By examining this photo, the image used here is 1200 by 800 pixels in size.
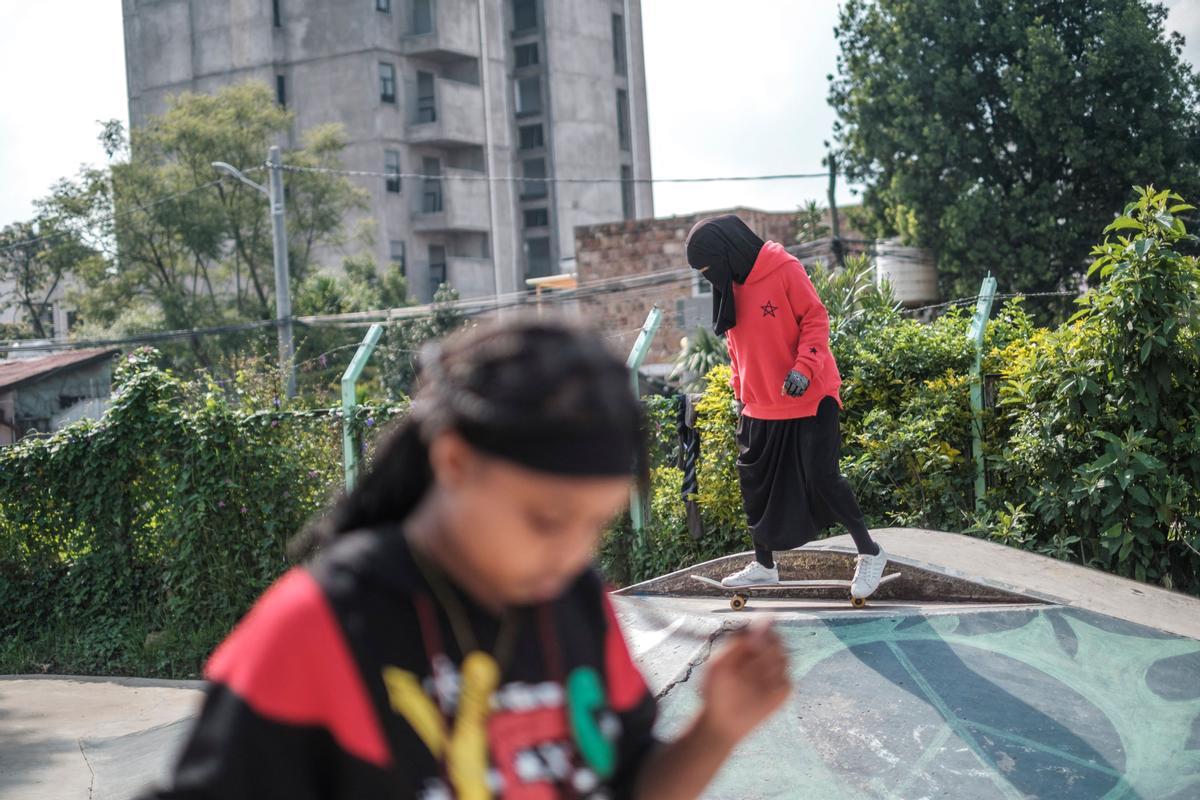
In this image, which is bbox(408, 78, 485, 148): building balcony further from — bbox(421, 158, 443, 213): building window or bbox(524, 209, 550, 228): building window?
bbox(524, 209, 550, 228): building window

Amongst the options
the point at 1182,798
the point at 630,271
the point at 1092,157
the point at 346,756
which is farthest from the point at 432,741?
the point at 630,271

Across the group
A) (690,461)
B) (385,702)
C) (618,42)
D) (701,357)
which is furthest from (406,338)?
(385,702)

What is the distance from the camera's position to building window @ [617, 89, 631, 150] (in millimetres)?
63094

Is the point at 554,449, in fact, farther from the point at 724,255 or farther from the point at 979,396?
the point at 979,396

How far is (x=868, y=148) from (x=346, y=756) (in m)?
26.8

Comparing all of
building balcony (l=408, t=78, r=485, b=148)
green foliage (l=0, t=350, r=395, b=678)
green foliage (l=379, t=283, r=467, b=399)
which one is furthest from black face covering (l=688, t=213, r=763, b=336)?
building balcony (l=408, t=78, r=485, b=148)

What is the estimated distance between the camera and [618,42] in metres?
63.7

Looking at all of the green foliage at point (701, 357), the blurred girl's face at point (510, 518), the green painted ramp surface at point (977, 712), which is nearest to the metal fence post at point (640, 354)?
the green painted ramp surface at point (977, 712)

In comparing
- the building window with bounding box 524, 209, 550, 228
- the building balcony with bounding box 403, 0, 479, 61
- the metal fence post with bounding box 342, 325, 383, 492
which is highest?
the building balcony with bounding box 403, 0, 479, 61

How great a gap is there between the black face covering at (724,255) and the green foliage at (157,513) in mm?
4028

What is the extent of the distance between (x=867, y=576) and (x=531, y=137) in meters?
56.6

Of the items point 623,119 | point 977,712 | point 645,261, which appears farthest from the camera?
point 623,119

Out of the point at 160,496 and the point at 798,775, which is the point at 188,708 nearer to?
the point at 160,496

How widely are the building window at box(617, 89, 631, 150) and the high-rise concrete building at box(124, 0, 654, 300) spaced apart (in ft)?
7.47
